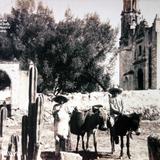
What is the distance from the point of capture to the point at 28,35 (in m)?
10.8

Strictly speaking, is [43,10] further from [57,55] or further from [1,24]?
[1,24]

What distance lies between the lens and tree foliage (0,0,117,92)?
10391mm

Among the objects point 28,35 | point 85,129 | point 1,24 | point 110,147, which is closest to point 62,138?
point 85,129

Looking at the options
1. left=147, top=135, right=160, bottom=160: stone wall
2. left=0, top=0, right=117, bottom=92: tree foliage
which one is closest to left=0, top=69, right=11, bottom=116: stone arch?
left=0, top=0, right=117, bottom=92: tree foliage

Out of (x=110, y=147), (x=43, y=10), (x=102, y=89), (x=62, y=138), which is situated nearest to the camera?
(x=62, y=138)

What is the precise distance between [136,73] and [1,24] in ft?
18.5

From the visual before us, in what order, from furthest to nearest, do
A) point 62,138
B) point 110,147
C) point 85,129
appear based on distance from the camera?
point 110,147, point 85,129, point 62,138

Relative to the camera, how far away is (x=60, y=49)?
10609 mm

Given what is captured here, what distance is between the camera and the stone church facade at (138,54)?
31.4 feet

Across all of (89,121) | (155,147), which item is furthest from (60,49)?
(155,147)

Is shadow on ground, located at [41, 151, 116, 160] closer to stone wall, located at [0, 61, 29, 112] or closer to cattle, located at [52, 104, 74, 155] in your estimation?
cattle, located at [52, 104, 74, 155]

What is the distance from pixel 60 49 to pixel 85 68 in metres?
0.79

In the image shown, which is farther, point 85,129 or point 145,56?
point 145,56

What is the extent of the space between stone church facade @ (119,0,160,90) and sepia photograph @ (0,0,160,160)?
0.02m
